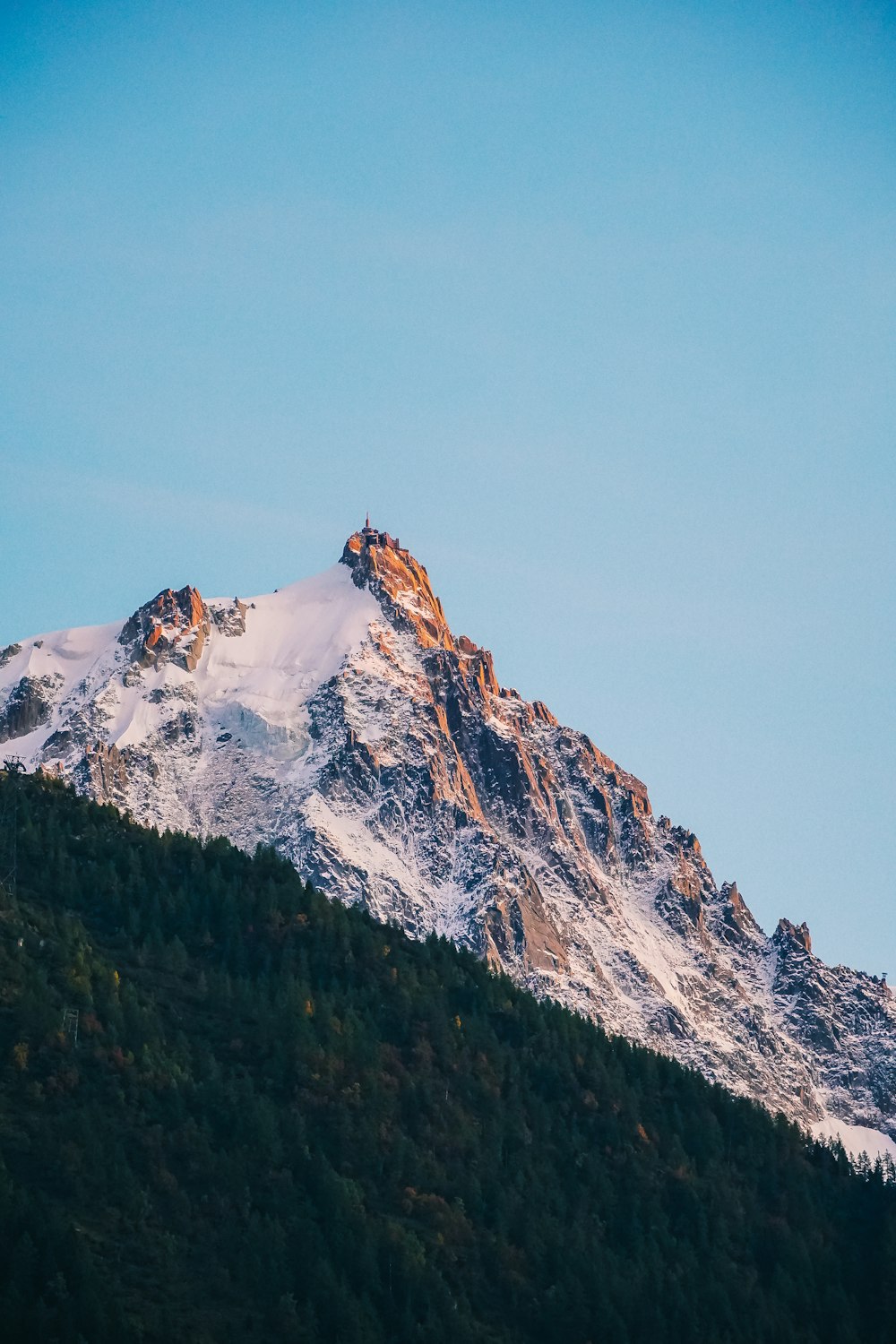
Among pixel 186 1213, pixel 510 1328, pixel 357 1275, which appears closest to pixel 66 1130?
pixel 186 1213

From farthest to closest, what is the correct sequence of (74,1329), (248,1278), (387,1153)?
(387,1153) < (248,1278) < (74,1329)

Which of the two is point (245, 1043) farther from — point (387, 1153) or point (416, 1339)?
point (416, 1339)

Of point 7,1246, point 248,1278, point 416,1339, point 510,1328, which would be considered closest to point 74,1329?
point 7,1246

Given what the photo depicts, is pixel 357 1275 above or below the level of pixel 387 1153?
below

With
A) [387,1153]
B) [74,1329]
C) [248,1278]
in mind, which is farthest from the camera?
[387,1153]

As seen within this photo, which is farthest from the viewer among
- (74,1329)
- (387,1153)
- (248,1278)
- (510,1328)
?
(387,1153)

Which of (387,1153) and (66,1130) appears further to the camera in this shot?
(387,1153)

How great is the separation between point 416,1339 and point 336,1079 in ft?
119

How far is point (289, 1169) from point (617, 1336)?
31.8 metres

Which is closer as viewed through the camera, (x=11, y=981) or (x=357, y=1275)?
(x=357, y=1275)

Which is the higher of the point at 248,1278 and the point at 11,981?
the point at 11,981

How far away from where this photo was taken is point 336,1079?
643ft

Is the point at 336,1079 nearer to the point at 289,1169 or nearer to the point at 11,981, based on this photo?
the point at 289,1169

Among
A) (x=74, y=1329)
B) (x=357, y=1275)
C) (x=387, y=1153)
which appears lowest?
(x=74, y=1329)
